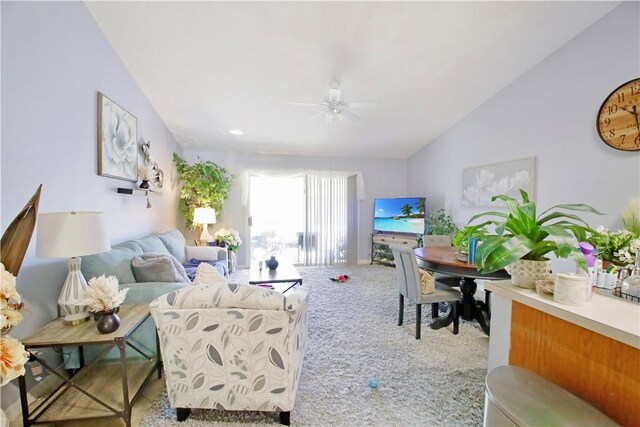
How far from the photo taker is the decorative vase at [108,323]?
1503 millimetres

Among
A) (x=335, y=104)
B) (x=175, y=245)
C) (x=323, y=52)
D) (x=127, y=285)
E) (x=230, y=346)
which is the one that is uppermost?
(x=323, y=52)

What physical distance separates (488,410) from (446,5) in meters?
2.80

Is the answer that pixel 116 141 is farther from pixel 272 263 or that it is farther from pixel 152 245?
pixel 272 263

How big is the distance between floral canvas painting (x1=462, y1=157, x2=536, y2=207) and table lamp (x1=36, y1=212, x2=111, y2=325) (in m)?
3.76

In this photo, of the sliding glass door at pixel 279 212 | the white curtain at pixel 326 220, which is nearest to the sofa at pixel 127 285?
the sliding glass door at pixel 279 212

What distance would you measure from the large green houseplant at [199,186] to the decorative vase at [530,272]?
4.38 m

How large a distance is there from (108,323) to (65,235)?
56 cm

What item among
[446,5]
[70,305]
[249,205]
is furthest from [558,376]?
[249,205]

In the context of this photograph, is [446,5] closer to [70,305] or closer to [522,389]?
[522,389]

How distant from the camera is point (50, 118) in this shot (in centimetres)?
192

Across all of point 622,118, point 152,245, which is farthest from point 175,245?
point 622,118

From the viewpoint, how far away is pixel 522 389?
98 cm

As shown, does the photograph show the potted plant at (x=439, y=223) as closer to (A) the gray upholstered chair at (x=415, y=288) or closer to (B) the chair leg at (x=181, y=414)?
(A) the gray upholstered chair at (x=415, y=288)

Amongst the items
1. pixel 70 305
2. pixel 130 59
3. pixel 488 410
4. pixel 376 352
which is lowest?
pixel 376 352
